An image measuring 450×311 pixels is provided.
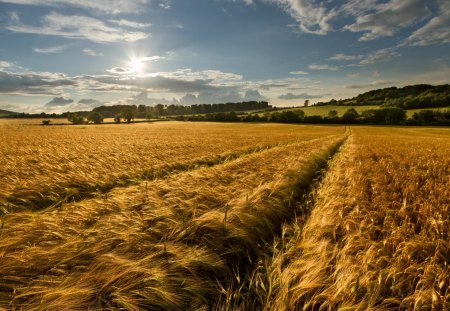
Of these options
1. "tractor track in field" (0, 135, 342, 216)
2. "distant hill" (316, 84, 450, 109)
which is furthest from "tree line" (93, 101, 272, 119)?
"tractor track in field" (0, 135, 342, 216)

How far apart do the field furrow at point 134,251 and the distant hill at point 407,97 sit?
470 ft

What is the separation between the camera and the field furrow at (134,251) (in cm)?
260

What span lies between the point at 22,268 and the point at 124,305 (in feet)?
4.83

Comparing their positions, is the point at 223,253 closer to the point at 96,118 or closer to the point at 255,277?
the point at 255,277

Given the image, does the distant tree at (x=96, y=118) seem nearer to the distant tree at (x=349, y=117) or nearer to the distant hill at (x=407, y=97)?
the distant tree at (x=349, y=117)

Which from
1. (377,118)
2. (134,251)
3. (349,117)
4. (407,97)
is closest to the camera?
(134,251)

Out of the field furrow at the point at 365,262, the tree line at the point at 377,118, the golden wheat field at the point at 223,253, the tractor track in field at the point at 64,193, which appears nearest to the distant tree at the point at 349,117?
the tree line at the point at 377,118

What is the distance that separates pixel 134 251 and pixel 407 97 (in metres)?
174

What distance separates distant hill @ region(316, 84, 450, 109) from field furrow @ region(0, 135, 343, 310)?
470 ft

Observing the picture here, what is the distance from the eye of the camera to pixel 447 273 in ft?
9.25

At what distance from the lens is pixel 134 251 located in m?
3.43

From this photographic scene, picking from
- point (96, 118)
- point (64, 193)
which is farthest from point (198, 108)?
point (64, 193)

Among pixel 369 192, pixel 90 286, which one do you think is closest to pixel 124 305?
pixel 90 286

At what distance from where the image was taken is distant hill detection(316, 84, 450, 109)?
374 feet
